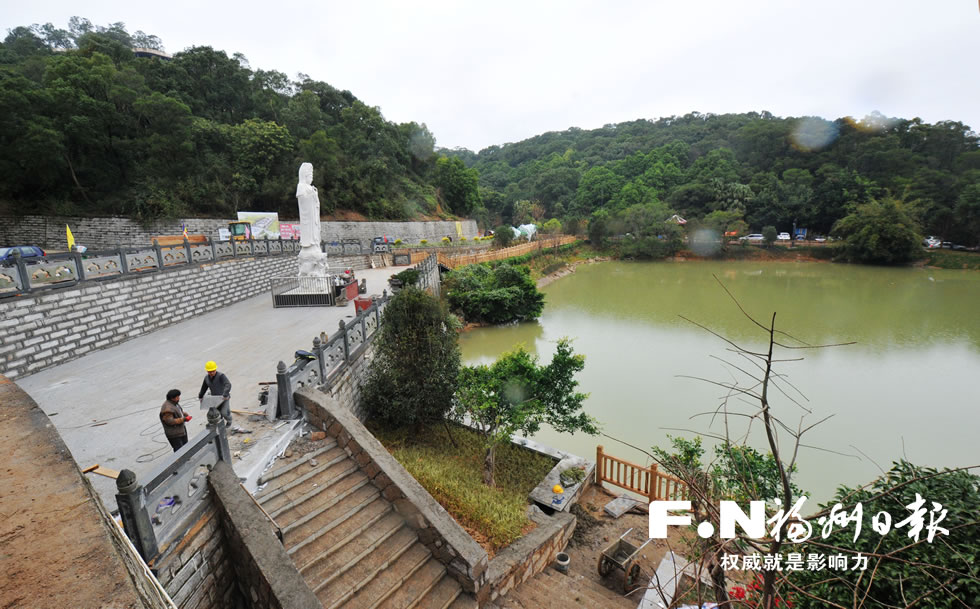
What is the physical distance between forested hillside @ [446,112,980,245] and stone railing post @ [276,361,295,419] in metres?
40.3

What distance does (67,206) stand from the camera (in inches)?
815

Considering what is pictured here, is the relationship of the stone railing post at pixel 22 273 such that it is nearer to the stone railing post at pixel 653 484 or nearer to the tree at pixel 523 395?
the tree at pixel 523 395

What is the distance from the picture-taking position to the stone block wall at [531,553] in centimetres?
478

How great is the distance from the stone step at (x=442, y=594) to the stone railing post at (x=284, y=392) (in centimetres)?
272

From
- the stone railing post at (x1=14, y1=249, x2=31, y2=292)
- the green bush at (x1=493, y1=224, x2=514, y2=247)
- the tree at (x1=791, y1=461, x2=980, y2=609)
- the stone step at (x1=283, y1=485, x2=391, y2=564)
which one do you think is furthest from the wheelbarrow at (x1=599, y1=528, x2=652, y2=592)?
the green bush at (x1=493, y1=224, x2=514, y2=247)

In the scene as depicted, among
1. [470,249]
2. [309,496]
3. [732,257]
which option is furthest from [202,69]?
[732,257]

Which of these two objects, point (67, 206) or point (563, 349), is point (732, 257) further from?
point (67, 206)

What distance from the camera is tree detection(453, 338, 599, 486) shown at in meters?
7.12

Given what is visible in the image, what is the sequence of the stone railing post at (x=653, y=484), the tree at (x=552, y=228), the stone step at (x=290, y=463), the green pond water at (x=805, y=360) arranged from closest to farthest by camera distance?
the stone step at (x=290, y=463) → the stone railing post at (x=653, y=484) → the green pond water at (x=805, y=360) → the tree at (x=552, y=228)

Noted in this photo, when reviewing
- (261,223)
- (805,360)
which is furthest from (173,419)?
(261,223)

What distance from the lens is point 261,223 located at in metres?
23.5

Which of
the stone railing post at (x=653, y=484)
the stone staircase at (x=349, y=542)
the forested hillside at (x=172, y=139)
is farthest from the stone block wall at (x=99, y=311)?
the forested hillside at (x=172, y=139)

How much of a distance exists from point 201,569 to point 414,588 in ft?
6.42

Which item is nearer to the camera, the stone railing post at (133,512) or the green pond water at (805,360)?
the stone railing post at (133,512)
